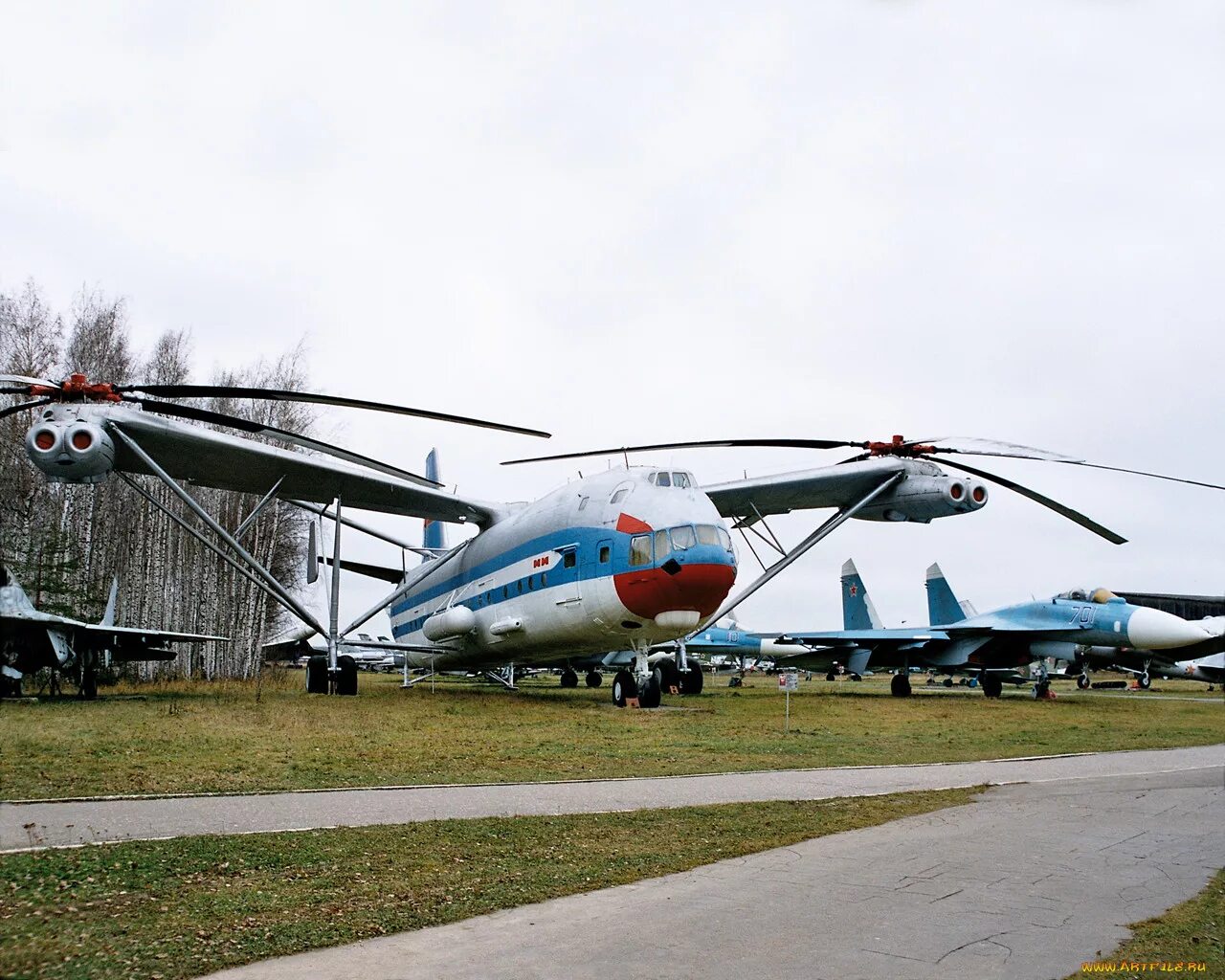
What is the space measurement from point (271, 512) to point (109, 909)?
127ft

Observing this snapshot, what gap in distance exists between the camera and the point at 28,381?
15.4 m

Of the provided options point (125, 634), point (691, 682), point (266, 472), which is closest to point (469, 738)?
point (691, 682)

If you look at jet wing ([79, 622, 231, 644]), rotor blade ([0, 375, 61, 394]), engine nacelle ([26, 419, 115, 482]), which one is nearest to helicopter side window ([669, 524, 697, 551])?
engine nacelle ([26, 419, 115, 482])

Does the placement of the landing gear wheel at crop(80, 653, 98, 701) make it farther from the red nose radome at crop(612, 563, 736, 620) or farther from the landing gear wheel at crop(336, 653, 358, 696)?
the red nose radome at crop(612, 563, 736, 620)

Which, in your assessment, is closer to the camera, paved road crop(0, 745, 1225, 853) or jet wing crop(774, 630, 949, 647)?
paved road crop(0, 745, 1225, 853)

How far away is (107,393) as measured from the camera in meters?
18.7

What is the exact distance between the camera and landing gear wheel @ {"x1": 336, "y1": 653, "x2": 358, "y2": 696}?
23.5 meters

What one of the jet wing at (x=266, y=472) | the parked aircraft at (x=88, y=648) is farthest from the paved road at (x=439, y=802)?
the jet wing at (x=266, y=472)

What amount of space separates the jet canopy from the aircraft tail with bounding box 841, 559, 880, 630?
1221 cm

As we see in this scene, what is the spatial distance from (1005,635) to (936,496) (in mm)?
11560

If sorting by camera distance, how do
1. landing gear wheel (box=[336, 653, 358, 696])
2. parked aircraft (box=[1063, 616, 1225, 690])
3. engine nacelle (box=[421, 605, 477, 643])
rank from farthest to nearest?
parked aircraft (box=[1063, 616, 1225, 690]) → engine nacelle (box=[421, 605, 477, 643]) → landing gear wheel (box=[336, 653, 358, 696])

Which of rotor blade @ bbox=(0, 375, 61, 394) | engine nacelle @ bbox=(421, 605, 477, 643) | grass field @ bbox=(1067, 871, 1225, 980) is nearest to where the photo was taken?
grass field @ bbox=(1067, 871, 1225, 980)

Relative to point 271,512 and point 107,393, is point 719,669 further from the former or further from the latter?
point 107,393

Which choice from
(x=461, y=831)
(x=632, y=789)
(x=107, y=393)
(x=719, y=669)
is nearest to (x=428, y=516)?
(x=107, y=393)
